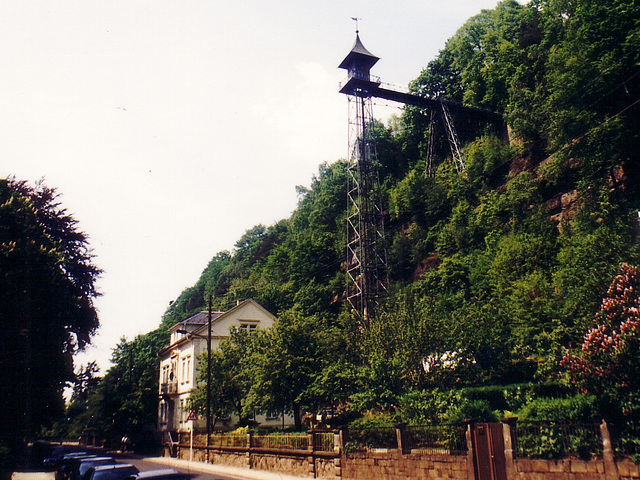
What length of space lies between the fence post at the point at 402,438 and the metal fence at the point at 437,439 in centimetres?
7

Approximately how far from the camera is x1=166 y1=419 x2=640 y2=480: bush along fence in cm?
1219

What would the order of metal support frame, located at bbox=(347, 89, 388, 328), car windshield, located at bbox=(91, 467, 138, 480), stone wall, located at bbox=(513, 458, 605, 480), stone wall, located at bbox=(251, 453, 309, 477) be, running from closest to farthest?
stone wall, located at bbox=(513, 458, 605, 480) → car windshield, located at bbox=(91, 467, 138, 480) → stone wall, located at bbox=(251, 453, 309, 477) → metal support frame, located at bbox=(347, 89, 388, 328)

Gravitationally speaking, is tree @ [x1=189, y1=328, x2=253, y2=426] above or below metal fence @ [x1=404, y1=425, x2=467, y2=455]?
above

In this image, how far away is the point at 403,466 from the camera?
658 inches

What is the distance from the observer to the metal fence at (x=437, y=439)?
15.1m

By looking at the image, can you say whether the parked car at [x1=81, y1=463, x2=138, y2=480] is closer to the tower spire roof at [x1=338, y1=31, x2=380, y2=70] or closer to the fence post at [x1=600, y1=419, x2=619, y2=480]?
the fence post at [x1=600, y1=419, x2=619, y2=480]

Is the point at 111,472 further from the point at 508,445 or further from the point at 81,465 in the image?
the point at 508,445

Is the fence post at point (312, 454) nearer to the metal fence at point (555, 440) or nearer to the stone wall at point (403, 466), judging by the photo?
the stone wall at point (403, 466)

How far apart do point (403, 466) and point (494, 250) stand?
936 inches

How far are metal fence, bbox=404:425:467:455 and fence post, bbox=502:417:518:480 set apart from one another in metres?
1.27

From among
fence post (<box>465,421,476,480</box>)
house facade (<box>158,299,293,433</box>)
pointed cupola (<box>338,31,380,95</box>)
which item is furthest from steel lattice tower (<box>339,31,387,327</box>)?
fence post (<box>465,421,476,480</box>)

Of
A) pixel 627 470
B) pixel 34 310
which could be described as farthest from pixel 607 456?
pixel 34 310

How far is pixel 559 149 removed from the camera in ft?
120

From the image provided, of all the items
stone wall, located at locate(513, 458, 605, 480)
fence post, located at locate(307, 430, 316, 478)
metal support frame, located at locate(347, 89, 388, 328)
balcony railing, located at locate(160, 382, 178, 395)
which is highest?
metal support frame, located at locate(347, 89, 388, 328)
